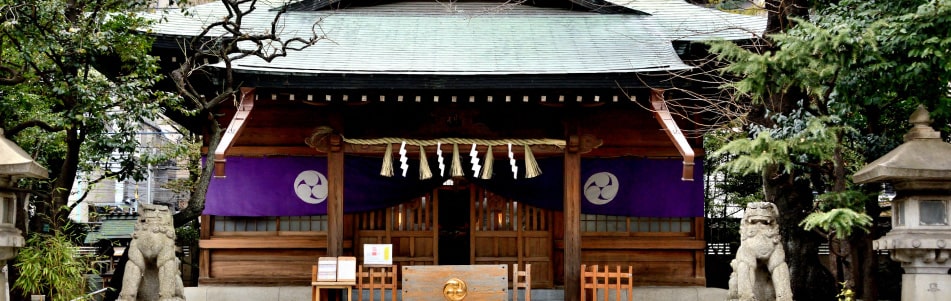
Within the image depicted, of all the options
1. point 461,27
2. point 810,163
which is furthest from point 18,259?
point 810,163

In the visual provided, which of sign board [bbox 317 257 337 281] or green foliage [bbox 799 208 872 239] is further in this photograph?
sign board [bbox 317 257 337 281]

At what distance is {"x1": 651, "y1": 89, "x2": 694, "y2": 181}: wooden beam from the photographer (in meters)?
11.3

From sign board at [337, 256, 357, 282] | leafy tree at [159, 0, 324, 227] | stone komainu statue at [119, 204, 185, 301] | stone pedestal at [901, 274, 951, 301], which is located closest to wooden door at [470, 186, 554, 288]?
sign board at [337, 256, 357, 282]

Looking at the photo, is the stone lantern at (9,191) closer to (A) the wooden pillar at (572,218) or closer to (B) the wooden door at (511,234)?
(B) the wooden door at (511,234)

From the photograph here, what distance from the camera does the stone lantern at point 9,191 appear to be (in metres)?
8.66

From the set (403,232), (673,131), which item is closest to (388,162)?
(403,232)

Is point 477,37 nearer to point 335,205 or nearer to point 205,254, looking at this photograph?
point 335,205

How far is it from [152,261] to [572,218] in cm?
539

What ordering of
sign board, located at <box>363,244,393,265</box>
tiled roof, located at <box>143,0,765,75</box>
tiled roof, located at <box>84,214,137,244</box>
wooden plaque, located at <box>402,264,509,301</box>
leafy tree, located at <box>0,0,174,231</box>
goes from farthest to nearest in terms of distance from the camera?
tiled roof, located at <box>84,214,137,244</box>
tiled roof, located at <box>143,0,765,75</box>
sign board, located at <box>363,244,393,265</box>
wooden plaque, located at <box>402,264,509,301</box>
leafy tree, located at <box>0,0,174,231</box>

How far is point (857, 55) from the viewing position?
8.62 meters

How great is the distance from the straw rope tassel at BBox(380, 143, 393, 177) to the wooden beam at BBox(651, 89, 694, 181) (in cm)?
353

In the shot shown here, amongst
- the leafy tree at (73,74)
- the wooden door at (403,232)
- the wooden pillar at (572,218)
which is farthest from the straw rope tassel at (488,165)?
the leafy tree at (73,74)

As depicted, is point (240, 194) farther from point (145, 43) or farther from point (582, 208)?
point (582, 208)

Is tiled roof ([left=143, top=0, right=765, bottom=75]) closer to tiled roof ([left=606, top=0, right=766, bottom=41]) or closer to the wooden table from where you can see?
tiled roof ([left=606, top=0, right=766, bottom=41])
